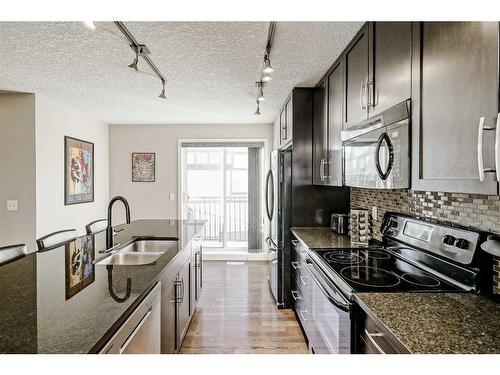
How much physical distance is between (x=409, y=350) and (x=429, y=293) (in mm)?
549

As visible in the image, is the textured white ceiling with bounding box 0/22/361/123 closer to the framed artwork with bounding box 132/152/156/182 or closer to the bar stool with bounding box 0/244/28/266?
the framed artwork with bounding box 132/152/156/182

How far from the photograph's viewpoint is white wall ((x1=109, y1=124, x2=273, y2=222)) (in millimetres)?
5102

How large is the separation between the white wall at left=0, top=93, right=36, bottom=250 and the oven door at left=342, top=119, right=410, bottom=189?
343 centimetres

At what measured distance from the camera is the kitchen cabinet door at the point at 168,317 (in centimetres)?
167

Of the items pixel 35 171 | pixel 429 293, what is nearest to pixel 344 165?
pixel 429 293

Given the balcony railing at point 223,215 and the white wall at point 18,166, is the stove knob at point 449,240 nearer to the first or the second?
the white wall at point 18,166

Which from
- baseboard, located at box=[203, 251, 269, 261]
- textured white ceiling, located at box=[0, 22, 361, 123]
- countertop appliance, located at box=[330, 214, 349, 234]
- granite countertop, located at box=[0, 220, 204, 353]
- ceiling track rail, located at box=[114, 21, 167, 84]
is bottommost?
baseboard, located at box=[203, 251, 269, 261]

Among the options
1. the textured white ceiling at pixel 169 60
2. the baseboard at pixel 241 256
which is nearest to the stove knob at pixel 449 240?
the textured white ceiling at pixel 169 60

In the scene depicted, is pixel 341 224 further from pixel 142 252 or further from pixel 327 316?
pixel 142 252

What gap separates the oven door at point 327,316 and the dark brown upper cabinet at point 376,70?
3.32ft

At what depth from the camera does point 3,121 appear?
3330mm

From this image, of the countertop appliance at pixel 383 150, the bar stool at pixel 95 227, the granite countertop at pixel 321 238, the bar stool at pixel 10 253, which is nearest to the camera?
the countertop appliance at pixel 383 150

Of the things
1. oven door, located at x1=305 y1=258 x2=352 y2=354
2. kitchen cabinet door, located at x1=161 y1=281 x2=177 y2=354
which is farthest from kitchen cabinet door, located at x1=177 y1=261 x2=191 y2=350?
oven door, located at x1=305 y1=258 x2=352 y2=354
